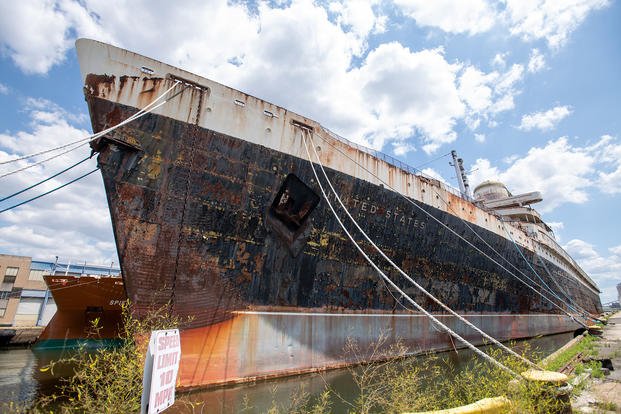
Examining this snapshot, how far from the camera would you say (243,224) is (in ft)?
23.4

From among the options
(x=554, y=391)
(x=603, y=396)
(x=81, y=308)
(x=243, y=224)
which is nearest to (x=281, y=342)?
(x=243, y=224)

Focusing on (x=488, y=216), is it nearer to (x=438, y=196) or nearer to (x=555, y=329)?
(x=438, y=196)

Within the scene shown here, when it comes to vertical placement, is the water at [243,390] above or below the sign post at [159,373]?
below

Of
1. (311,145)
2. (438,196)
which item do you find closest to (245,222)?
(311,145)

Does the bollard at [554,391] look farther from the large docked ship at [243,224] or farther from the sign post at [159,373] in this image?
the large docked ship at [243,224]

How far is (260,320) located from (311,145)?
4.53 m

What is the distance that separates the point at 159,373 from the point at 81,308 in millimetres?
14059

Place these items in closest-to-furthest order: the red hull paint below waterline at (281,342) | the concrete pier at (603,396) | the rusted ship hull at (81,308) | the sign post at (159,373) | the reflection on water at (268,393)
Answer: the sign post at (159,373) < the concrete pier at (603,396) < the reflection on water at (268,393) < the red hull paint below waterline at (281,342) < the rusted ship hull at (81,308)

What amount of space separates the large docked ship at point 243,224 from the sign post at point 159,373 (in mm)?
4697

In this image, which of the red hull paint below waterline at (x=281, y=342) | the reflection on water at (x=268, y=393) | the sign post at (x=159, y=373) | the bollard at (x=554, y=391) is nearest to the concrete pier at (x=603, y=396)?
the reflection on water at (x=268, y=393)

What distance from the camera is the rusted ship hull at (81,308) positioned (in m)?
11.7

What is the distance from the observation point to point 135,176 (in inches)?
245

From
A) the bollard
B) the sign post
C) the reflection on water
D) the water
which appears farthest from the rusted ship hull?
the bollard

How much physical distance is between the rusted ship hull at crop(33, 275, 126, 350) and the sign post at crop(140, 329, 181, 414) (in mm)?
11680
